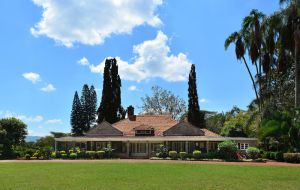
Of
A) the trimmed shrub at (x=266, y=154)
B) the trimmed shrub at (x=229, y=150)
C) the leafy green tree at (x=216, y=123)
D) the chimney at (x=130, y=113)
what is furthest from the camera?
the leafy green tree at (x=216, y=123)

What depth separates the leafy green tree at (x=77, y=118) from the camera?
255ft

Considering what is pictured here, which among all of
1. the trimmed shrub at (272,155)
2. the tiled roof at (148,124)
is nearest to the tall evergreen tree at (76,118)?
the tiled roof at (148,124)

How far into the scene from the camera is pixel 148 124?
5847 cm

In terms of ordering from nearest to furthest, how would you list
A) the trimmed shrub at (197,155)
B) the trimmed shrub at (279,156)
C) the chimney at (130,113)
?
the trimmed shrub at (279,156)
the trimmed shrub at (197,155)
the chimney at (130,113)

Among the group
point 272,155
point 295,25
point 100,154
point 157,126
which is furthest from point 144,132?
point 295,25

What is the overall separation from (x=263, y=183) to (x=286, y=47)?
77.6 feet

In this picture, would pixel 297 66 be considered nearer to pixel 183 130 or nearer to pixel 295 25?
pixel 295 25

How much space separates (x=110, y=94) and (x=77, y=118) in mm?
17530

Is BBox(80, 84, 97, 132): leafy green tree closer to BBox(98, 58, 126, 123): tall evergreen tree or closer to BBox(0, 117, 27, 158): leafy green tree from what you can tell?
BBox(98, 58, 126, 123): tall evergreen tree

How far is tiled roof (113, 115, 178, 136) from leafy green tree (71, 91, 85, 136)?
1971cm

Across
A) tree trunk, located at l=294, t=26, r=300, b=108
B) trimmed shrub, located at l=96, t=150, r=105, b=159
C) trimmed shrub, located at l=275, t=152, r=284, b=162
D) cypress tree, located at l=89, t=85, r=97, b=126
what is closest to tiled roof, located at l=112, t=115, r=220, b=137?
trimmed shrub, located at l=96, t=150, r=105, b=159

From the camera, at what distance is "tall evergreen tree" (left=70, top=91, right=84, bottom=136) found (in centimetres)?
7769

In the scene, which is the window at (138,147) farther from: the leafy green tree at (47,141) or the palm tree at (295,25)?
the palm tree at (295,25)

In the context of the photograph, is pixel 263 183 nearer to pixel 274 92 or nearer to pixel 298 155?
pixel 298 155
